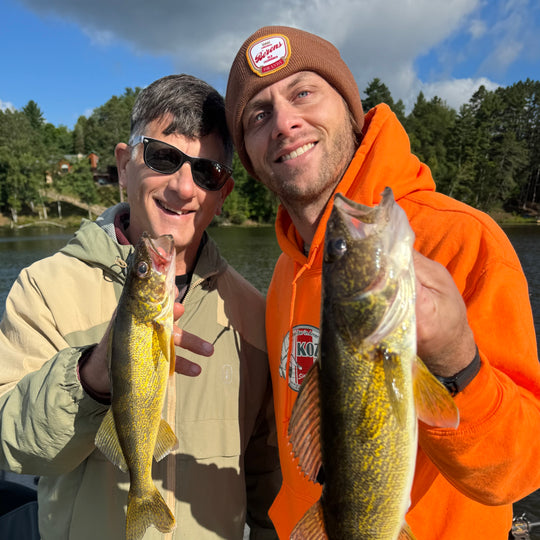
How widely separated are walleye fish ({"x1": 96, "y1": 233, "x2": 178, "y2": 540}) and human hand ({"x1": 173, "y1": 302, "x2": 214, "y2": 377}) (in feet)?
0.33

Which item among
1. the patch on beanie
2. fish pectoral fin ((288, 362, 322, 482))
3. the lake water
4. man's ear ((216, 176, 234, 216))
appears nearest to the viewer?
fish pectoral fin ((288, 362, 322, 482))

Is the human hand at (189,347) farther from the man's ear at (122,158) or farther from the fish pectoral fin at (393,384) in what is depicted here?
the man's ear at (122,158)

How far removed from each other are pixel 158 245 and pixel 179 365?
65 cm

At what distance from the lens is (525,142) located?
6531 centimetres

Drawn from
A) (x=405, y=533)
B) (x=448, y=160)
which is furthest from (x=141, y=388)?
(x=448, y=160)

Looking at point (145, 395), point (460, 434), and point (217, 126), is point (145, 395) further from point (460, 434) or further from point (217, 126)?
point (217, 126)

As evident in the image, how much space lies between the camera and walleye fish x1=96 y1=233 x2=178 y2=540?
2.11m

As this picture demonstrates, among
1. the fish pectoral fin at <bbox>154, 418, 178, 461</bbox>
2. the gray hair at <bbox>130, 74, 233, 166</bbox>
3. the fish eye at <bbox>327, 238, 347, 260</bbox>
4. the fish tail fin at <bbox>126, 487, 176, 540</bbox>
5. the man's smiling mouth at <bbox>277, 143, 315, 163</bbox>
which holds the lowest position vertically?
the fish tail fin at <bbox>126, 487, 176, 540</bbox>

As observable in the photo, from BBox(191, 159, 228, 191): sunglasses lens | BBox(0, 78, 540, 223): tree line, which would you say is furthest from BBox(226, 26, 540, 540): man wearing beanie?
BBox(0, 78, 540, 223): tree line

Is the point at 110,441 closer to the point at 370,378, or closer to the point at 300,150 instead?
the point at 370,378

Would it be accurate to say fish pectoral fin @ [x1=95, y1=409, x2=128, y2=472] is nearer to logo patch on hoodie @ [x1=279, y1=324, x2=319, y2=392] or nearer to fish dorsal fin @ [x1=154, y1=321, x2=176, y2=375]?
fish dorsal fin @ [x1=154, y1=321, x2=176, y2=375]

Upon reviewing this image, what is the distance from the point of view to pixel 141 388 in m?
2.11

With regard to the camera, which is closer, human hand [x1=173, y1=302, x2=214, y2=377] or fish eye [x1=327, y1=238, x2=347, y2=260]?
fish eye [x1=327, y1=238, x2=347, y2=260]

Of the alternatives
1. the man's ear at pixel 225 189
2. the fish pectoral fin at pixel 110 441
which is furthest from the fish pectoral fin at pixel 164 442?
the man's ear at pixel 225 189
